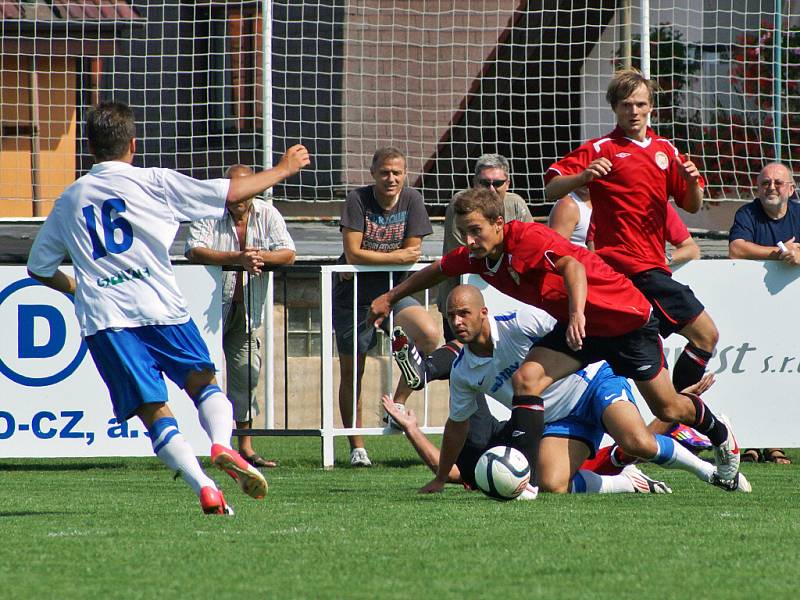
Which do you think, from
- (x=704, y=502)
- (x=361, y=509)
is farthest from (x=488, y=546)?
(x=704, y=502)

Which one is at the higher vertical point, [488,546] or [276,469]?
[488,546]

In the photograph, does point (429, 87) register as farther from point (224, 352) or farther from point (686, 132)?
point (224, 352)

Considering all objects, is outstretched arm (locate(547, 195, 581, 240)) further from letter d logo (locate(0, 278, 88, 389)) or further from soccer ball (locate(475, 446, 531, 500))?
letter d logo (locate(0, 278, 88, 389))

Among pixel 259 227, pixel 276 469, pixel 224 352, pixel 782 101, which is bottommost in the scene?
pixel 276 469

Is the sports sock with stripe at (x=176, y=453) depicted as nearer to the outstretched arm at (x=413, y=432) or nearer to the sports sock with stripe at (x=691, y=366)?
the outstretched arm at (x=413, y=432)

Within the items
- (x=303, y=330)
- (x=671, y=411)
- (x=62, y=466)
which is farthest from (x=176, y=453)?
(x=303, y=330)

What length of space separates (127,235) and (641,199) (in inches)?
117

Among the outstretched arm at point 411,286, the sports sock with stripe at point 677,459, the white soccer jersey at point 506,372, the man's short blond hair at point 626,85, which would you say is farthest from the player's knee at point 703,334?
the outstretched arm at point 411,286

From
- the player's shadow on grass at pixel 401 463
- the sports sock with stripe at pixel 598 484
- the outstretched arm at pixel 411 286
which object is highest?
the outstretched arm at pixel 411 286

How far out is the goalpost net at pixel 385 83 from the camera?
14250 mm

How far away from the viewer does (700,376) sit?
7.90 m

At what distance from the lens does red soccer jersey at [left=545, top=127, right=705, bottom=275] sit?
747 centimetres

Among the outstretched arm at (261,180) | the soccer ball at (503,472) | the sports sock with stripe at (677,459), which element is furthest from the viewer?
the sports sock with stripe at (677,459)

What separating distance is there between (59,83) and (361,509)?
419 inches
